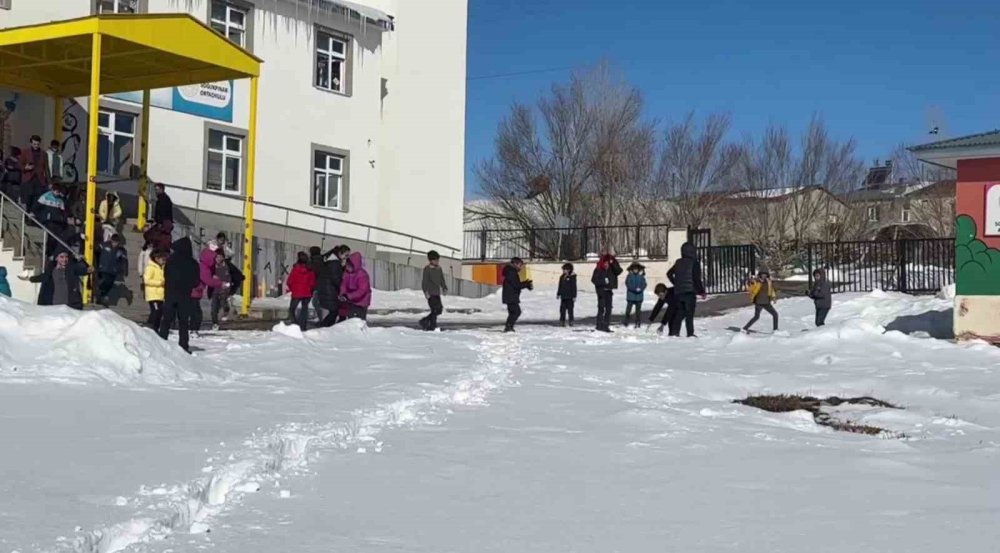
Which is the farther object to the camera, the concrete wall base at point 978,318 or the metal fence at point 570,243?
the metal fence at point 570,243

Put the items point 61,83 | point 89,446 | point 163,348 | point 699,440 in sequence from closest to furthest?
1. point 89,446
2. point 699,440
3. point 163,348
4. point 61,83

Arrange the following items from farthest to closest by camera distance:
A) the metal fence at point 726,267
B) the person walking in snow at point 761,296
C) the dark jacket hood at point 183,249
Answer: the metal fence at point 726,267, the person walking in snow at point 761,296, the dark jacket hood at point 183,249

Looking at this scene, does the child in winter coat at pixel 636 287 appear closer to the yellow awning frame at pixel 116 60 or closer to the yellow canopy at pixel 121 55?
the yellow awning frame at pixel 116 60

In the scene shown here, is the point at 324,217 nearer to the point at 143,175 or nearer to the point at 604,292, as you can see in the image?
the point at 143,175

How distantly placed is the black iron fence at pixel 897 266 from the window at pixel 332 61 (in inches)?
552

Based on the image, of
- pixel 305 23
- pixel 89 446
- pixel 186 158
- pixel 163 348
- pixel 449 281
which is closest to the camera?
pixel 89 446

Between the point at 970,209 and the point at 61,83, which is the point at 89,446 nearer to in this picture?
the point at 970,209

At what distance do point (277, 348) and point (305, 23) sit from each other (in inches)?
676

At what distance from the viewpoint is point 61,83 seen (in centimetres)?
2178

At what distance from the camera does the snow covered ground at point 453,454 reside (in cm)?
528

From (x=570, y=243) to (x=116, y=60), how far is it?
2381 cm

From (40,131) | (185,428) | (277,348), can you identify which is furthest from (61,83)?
(185,428)

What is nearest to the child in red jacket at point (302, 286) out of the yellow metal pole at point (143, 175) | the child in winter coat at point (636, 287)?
the yellow metal pole at point (143, 175)

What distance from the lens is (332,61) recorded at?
29797 millimetres
